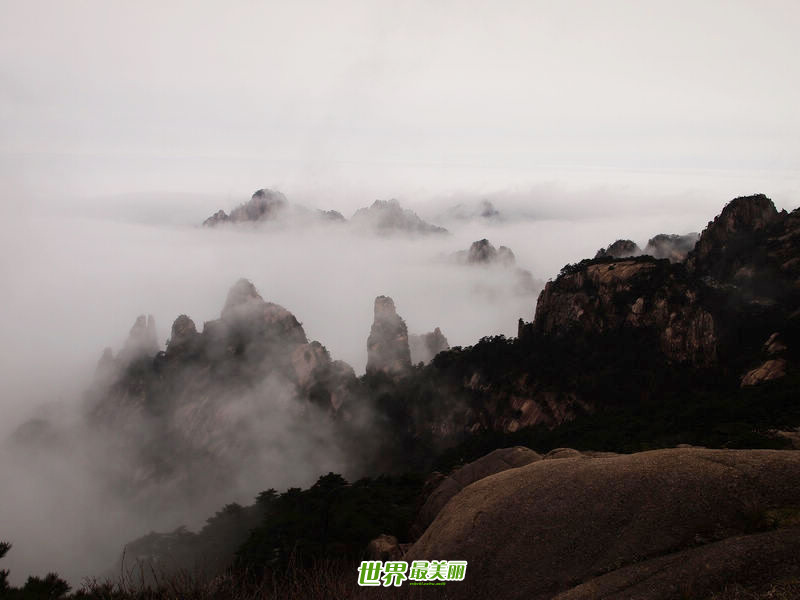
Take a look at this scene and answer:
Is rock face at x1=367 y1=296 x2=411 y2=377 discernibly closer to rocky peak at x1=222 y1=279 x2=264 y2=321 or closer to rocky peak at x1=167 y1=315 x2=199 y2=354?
rocky peak at x1=222 y1=279 x2=264 y2=321

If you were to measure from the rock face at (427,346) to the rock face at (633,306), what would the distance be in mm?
57535

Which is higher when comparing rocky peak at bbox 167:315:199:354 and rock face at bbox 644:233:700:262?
rock face at bbox 644:233:700:262

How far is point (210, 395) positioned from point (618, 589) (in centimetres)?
15157

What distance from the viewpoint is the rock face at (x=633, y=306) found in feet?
264

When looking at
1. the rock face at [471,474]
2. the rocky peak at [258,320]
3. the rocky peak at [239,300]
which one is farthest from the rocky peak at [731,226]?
the rocky peak at [239,300]

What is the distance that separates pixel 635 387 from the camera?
81.2 m

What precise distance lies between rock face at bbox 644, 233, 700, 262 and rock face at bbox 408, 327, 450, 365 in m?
Result: 74.3

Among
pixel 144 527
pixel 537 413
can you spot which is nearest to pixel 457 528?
pixel 537 413

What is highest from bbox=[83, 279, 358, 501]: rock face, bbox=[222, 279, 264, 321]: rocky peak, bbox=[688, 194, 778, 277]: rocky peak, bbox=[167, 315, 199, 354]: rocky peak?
bbox=[688, 194, 778, 277]: rocky peak

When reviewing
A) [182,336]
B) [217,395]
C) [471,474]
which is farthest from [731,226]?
[182,336]

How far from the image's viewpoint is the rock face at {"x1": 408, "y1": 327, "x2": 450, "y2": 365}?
15912 centimetres

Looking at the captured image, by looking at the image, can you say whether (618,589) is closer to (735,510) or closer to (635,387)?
(735,510)

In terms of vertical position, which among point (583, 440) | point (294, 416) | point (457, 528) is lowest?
point (294, 416)

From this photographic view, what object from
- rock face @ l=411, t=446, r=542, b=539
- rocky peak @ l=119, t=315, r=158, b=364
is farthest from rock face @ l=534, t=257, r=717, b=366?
rocky peak @ l=119, t=315, r=158, b=364
